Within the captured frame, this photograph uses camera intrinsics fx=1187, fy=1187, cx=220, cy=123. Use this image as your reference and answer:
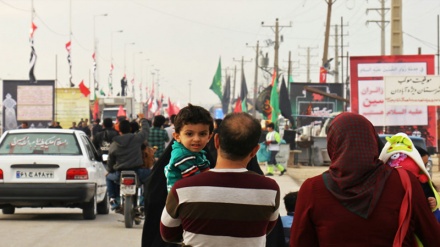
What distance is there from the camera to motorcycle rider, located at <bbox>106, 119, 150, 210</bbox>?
591 inches

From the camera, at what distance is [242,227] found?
501cm

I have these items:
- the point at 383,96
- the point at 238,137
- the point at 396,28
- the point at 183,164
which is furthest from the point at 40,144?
the point at 396,28

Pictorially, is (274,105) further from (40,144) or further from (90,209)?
(40,144)

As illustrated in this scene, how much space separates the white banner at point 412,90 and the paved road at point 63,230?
14475 millimetres

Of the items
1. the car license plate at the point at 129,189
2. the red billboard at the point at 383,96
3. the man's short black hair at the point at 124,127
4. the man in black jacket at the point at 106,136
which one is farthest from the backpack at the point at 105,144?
the red billboard at the point at 383,96

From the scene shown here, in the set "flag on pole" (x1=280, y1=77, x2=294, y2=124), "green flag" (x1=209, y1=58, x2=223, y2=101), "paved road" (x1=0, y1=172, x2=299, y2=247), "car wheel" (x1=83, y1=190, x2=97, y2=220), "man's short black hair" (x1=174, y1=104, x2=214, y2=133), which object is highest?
"green flag" (x1=209, y1=58, x2=223, y2=101)

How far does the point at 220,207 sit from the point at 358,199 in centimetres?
60

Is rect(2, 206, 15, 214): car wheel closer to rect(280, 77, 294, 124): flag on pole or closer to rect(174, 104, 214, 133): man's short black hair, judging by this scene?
rect(174, 104, 214, 133): man's short black hair

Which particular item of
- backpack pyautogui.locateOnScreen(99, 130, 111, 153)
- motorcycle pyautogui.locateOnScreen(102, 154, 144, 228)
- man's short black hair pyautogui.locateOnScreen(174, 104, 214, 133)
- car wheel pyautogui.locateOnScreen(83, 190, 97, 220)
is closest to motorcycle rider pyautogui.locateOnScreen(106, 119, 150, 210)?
motorcycle pyautogui.locateOnScreen(102, 154, 144, 228)

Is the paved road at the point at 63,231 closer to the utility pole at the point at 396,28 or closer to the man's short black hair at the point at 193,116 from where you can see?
the man's short black hair at the point at 193,116

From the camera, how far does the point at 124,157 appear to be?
49.2 ft

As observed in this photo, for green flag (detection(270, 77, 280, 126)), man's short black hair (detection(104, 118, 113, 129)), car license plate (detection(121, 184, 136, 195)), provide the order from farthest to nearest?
green flag (detection(270, 77, 280, 126)) → man's short black hair (detection(104, 118, 113, 129)) → car license plate (detection(121, 184, 136, 195))

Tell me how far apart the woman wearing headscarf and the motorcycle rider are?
1025cm

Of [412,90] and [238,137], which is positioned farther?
[412,90]
